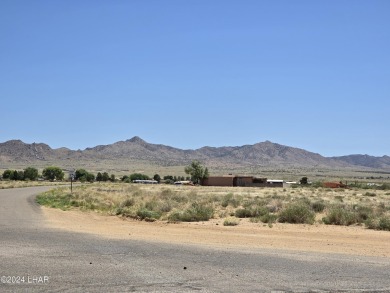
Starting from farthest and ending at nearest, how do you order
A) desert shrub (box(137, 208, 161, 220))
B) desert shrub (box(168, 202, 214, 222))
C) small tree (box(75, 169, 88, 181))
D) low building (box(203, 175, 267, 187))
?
small tree (box(75, 169, 88, 181)) → low building (box(203, 175, 267, 187)) → desert shrub (box(137, 208, 161, 220)) → desert shrub (box(168, 202, 214, 222))

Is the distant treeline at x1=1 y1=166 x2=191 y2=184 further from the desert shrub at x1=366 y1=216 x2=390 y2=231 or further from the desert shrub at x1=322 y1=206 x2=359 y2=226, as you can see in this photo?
the desert shrub at x1=366 y1=216 x2=390 y2=231

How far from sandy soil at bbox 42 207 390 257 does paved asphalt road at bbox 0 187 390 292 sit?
147cm

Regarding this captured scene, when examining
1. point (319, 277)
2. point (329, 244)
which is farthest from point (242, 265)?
point (329, 244)

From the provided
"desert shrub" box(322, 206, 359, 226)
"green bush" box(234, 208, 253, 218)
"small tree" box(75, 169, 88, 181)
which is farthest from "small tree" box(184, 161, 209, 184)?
"desert shrub" box(322, 206, 359, 226)

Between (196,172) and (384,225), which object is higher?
(196,172)

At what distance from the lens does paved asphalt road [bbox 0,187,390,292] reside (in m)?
9.55

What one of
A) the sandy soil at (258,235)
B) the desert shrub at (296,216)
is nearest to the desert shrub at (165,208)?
the sandy soil at (258,235)

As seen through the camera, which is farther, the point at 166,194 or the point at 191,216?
the point at 166,194

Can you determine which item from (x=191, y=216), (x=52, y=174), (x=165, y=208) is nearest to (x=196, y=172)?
(x=52, y=174)

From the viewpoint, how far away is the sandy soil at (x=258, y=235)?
1525 cm

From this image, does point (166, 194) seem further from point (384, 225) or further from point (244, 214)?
point (384, 225)

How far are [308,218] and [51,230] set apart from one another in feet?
38.2

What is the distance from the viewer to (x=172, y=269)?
11102 mm

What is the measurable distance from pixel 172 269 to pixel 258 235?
7.52 metres
